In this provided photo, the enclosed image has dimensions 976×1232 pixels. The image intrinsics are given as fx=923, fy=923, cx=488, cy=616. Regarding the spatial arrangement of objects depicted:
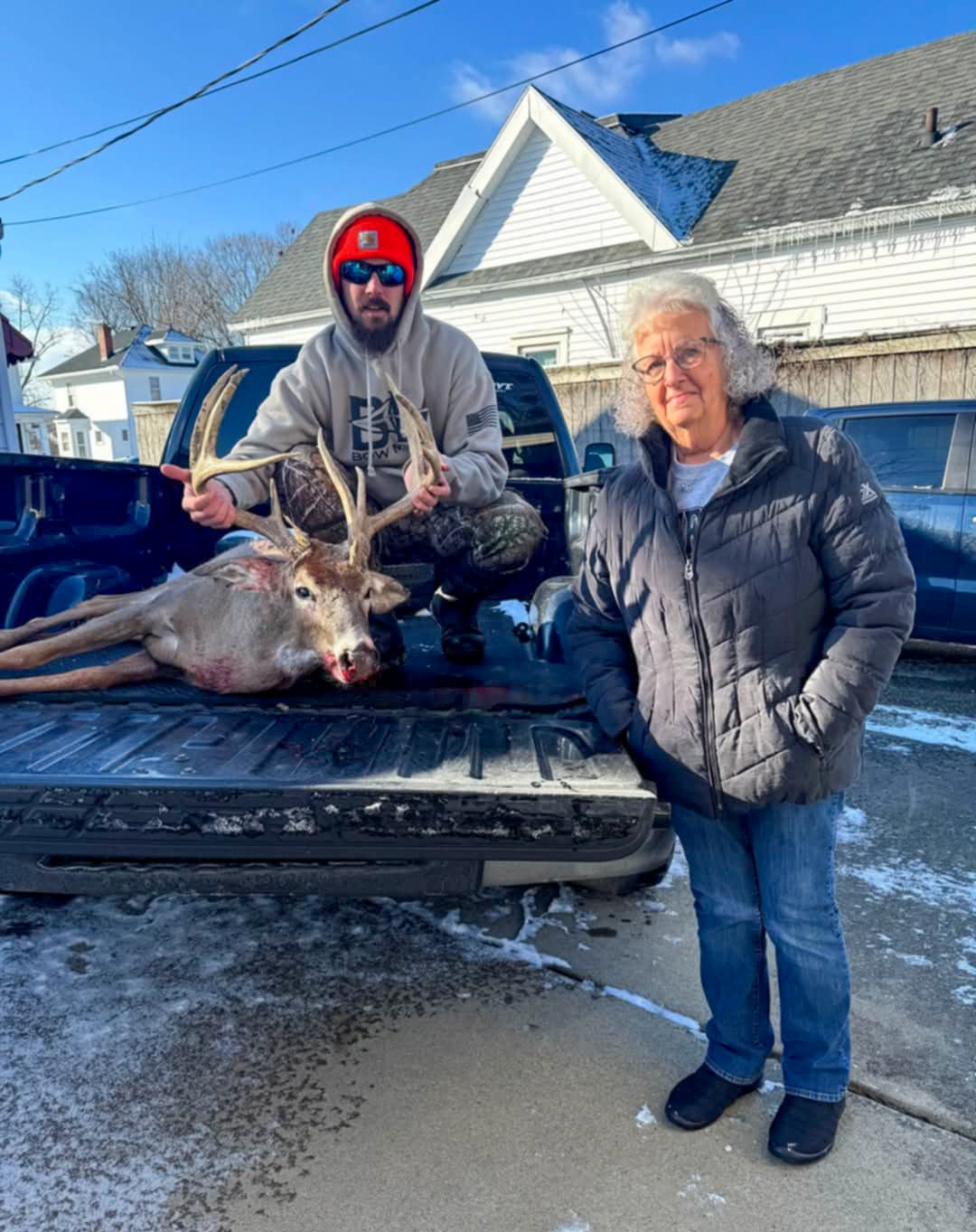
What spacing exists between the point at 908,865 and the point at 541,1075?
1993 mm

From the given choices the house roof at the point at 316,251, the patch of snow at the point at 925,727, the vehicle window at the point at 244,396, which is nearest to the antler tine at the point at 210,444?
the vehicle window at the point at 244,396

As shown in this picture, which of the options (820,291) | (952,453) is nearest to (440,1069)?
(952,453)

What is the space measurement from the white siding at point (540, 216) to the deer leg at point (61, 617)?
559 inches

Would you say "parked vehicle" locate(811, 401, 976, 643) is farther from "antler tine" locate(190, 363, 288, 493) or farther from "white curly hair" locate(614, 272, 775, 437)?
"antler tine" locate(190, 363, 288, 493)

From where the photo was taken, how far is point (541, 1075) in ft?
8.00

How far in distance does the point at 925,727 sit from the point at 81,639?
4798 millimetres

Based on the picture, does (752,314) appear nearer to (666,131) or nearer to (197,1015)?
(666,131)

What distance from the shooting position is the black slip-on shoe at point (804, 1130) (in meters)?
2.12

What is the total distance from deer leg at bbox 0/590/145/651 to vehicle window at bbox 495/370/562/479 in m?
2.30

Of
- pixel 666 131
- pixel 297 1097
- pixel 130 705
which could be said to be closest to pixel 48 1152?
pixel 297 1097

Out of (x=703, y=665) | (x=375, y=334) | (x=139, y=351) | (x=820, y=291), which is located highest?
(x=139, y=351)

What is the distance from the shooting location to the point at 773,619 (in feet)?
6.84

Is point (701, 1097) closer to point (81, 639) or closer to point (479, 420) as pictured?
point (81, 639)

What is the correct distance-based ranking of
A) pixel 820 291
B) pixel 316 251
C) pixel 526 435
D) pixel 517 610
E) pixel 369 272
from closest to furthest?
1. pixel 369 272
2. pixel 517 610
3. pixel 526 435
4. pixel 820 291
5. pixel 316 251
